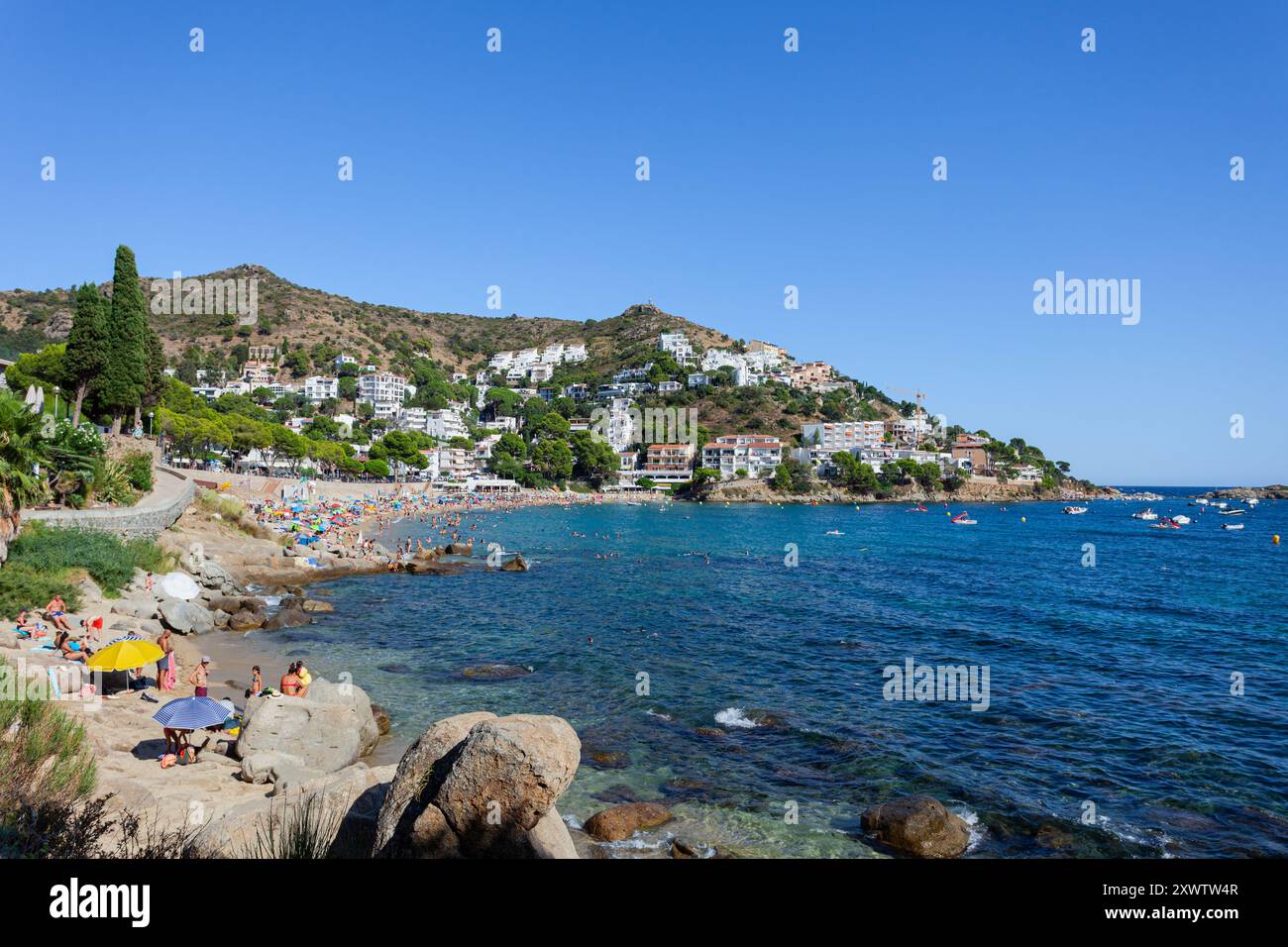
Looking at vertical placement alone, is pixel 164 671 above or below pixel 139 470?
below

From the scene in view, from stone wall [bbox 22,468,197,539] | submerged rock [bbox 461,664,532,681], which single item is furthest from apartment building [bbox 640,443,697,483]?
submerged rock [bbox 461,664,532,681]

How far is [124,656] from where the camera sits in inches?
562

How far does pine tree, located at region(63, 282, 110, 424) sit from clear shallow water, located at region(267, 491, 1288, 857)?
17.9 meters

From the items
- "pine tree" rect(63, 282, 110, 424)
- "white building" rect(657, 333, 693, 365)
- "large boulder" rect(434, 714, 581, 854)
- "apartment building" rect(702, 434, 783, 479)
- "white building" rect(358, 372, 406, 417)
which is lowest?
"large boulder" rect(434, 714, 581, 854)

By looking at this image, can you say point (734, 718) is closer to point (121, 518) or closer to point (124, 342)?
point (121, 518)

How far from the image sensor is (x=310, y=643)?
73.7 ft

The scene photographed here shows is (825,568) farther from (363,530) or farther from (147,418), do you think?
(147,418)

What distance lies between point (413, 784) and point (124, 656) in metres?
11.6

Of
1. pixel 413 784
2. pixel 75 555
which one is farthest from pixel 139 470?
pixel 413 784

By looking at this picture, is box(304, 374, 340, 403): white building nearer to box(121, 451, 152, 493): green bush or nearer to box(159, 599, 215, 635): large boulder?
Answer: box(121, 451, 152, 493): green bush

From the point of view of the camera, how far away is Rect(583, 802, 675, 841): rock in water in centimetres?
1134
